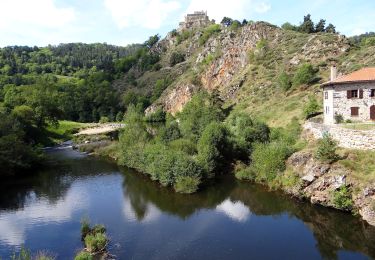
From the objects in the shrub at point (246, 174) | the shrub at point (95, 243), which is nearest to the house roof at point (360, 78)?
the shrub at point (246, 174)

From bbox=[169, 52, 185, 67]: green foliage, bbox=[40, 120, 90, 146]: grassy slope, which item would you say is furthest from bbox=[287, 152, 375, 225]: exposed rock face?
bbox=[169, 52, 185, 67]: green foliage

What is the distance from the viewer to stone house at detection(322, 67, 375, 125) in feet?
160

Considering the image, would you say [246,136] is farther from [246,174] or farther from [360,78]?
[360,78]

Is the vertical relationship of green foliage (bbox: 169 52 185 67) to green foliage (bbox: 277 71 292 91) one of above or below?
above

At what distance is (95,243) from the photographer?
3092cm

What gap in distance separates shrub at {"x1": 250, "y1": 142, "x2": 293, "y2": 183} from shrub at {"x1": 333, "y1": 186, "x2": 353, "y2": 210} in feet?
31.1

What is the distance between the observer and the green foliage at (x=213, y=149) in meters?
50.0

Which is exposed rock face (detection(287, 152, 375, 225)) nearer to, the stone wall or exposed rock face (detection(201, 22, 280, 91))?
the stone wall

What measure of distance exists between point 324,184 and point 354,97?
1637 centimetres

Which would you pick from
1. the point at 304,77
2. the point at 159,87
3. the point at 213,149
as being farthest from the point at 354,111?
Answer: the point at 159,87

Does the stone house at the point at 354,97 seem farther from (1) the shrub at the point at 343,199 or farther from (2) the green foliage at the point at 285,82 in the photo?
(2) the green foliage at the point at 285,82

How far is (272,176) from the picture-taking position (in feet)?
151

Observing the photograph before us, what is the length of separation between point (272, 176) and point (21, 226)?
28978mm

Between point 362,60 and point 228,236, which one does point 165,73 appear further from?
point 228,236
